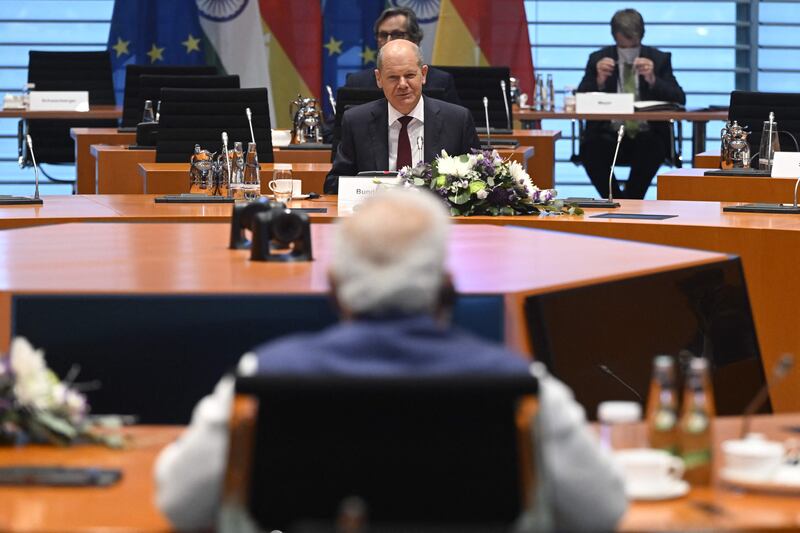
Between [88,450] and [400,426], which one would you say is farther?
[88,450]

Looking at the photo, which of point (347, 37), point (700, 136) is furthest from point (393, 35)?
point (347, 37)

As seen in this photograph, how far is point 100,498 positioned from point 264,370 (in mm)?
409

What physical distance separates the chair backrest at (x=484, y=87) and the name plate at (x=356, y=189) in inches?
159

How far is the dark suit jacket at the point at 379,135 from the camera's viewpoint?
673cm

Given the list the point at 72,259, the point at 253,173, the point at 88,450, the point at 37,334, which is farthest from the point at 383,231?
the point at 253,173

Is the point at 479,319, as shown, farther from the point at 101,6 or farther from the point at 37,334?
the point at 101,6

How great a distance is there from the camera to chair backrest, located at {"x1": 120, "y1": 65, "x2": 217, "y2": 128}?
9.95 metres

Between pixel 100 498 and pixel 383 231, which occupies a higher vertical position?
pixel 383 231

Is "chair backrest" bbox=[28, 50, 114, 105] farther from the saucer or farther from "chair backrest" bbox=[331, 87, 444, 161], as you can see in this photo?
the saucer

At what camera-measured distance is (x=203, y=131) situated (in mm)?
7957

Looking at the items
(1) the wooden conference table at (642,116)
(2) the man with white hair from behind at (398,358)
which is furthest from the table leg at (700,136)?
(2) the man with white hair from behind at (398,358)

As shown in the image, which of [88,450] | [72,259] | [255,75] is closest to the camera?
[88,450]

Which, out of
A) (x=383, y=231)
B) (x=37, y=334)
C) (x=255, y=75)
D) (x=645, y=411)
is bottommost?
(x=645, y=411)

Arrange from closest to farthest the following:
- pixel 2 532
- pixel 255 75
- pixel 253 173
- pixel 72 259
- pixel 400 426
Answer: pixel 400 426, pixel 2 532, pixel 72 259, pixel 253 173, pixel 255 75
